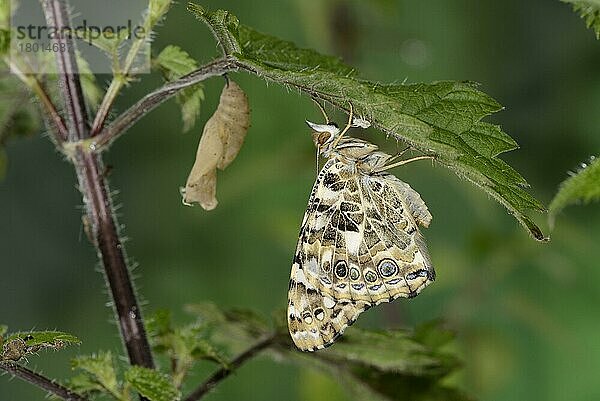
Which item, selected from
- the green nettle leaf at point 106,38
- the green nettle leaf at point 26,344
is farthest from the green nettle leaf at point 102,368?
the green nettle leaf at point 106,38

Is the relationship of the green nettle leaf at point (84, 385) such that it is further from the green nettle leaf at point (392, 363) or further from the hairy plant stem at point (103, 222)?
the green nettle leaf at point (392, 363)

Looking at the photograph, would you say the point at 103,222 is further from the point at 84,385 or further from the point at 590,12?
the point at 590,12

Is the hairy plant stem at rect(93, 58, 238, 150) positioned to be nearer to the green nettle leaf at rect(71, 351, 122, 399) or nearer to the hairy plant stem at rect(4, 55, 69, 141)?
the hairy plant stem at rect(4, 55, 69, 141)

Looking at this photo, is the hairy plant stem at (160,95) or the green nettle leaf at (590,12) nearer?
the green nettle leaf at (590,12)

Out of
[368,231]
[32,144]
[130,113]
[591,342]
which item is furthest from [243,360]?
[32,144]

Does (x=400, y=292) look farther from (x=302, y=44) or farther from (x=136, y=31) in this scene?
(x=302, y=44)

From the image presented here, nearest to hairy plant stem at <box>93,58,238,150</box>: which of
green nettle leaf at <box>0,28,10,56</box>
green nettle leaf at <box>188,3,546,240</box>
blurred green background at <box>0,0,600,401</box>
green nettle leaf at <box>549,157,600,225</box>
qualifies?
green nettle leaf at <box>188,3,546,240</box>
